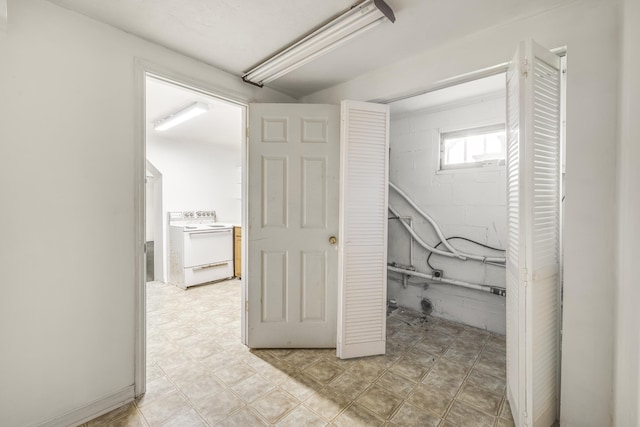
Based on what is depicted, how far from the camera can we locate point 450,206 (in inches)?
114

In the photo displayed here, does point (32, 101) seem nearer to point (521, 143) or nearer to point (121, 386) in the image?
point (121, 386)

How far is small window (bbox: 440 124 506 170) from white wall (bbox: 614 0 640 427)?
1460mm

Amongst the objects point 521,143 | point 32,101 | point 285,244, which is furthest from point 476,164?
point 32,101

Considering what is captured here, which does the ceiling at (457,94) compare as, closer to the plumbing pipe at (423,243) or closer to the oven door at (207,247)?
the plumbing pipe at (423,243)

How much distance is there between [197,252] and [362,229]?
9.80 ft

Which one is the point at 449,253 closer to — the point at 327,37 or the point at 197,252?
the point at 327,37

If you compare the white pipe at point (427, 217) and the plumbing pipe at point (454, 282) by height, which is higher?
the white pipe at point (427, 217)

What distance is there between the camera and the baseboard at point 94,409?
142 cm

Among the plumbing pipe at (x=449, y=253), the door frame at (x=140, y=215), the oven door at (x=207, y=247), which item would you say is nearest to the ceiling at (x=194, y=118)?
the door frame at (x=140, y=215)

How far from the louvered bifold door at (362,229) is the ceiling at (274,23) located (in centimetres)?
47

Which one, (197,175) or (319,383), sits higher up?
(197,175)

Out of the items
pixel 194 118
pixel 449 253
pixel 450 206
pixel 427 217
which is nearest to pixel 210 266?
pixel 194 118

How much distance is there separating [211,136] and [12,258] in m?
3.45

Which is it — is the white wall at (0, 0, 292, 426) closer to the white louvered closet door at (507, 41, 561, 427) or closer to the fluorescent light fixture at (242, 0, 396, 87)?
the fluorescent light fixture at (242, 0, 396, 87)
